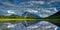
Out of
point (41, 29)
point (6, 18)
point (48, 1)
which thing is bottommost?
point (41, 29)

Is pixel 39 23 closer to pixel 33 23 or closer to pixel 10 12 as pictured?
pixel 33 23

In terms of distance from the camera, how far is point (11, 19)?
2.69m

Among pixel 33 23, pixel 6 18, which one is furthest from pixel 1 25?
pixel 33 23

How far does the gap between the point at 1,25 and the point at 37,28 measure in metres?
0.49

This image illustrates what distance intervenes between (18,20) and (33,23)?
21 cm

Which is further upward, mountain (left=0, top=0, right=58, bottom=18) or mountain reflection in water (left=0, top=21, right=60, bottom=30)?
mountain (left=0, top=0, right=58, bottom=18)

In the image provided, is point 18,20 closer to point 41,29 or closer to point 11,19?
point 11,19

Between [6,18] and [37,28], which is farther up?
[6,18]

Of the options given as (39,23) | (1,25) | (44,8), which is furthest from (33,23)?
(1,25)

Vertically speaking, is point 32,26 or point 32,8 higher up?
point 32,8

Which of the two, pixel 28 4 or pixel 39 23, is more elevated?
pixel 28 4

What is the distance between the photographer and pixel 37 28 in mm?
2678

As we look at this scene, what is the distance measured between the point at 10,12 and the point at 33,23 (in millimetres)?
346

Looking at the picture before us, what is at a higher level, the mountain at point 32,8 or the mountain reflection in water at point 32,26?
the mountain at point 32,8
